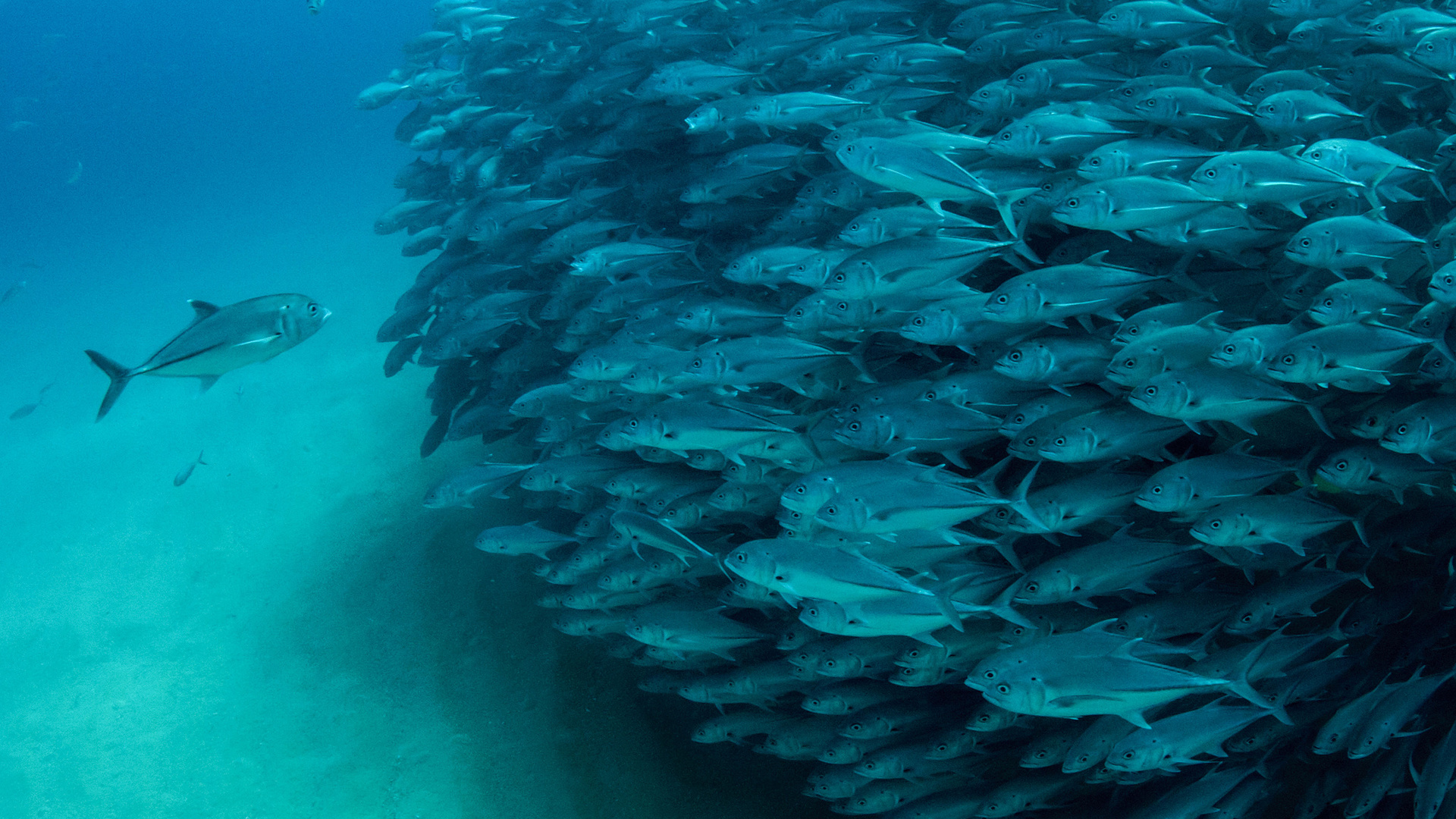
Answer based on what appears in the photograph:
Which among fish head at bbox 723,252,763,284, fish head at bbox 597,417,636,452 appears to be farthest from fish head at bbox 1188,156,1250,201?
fish head at bbox 597,417,636,452

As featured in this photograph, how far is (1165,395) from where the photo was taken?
108 inches

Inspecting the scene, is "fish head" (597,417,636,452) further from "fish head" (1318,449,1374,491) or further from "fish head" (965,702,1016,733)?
"fish head" (1318,449,1374,491)

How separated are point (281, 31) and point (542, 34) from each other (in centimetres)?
10510

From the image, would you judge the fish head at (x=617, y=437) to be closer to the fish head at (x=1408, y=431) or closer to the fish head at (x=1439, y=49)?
the fish head at (x=1408, y=431)

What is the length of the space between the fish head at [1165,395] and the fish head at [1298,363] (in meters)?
0.32

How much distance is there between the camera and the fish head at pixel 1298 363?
2668 millimetres

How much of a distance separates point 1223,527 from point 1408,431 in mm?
662

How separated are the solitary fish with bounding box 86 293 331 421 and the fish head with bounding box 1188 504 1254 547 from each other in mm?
4193

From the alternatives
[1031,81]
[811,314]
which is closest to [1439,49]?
[1031,81]

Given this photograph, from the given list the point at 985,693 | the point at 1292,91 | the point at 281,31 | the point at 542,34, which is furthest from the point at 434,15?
the point at 281,31

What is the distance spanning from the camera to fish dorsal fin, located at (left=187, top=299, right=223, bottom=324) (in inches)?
156

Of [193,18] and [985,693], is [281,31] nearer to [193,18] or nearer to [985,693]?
[193,18]

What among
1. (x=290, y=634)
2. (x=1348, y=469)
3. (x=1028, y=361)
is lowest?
(x=290, y=634)

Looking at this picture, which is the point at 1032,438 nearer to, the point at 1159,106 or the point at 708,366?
the point at 708,366
